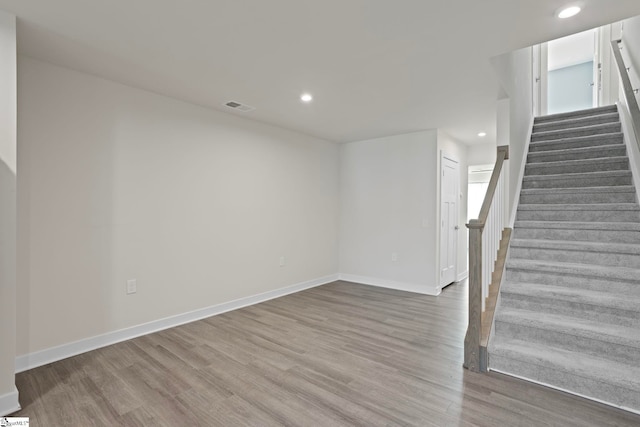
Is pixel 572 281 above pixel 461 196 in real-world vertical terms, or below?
below

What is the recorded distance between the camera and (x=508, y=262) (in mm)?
3018

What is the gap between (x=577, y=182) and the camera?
3.62m

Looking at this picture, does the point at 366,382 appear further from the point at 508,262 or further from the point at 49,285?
the point at 49,285

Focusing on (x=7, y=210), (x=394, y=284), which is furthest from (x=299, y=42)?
(x=394, y=284)

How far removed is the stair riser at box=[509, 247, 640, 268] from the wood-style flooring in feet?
3.29

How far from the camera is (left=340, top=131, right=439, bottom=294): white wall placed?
182 inches

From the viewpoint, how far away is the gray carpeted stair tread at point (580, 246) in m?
2.68

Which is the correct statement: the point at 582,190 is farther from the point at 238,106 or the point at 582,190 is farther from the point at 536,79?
the point at 238,106

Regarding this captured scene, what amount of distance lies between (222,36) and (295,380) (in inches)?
97.7

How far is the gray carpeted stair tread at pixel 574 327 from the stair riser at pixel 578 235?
0.99 meters

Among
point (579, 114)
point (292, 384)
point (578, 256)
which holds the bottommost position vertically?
point (292, 384)

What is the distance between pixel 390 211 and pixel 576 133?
8.84ft

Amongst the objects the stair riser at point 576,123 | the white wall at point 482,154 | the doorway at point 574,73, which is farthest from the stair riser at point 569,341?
the doorway at point 574,73

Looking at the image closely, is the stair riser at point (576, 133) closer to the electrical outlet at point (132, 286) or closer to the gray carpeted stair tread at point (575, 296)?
the gray carpeted stair tread at point (575, 296)
